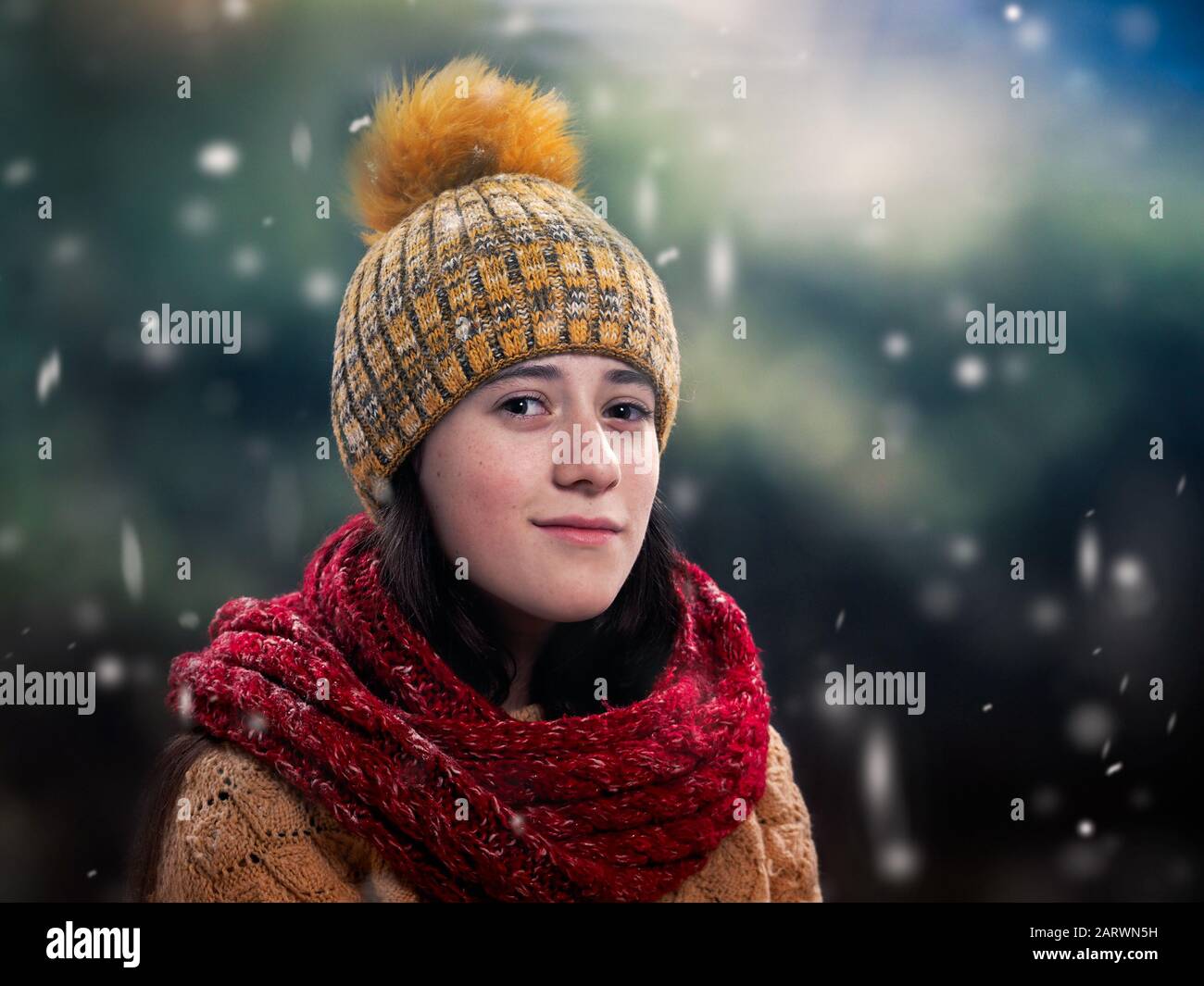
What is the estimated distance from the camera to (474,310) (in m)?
1.52

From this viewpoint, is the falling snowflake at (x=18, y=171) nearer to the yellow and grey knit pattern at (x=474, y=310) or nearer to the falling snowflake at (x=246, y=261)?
the falling snowflake at (x=246, y=261)

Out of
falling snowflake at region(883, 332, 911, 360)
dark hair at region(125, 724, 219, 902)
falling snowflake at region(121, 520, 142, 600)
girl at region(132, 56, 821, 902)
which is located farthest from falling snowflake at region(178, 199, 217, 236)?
falling snowflake at region(883, 332, 911, 360)

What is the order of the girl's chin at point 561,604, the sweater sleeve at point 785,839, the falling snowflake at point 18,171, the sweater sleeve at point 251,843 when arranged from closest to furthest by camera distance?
1. the sweater sleeve at point 251,843
2. the girl's chin at point 561,604
3. the sweater sleeve at point 785,839
4. the falling snowflake at point 18,171

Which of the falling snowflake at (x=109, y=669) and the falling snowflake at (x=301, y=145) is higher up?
the falling snowflake at (x=301, y=145)

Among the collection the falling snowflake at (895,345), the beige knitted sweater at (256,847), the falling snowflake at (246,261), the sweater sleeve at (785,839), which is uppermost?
the falling snowflake at (246,261)

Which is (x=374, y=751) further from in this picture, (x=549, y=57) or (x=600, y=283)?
(x=549, y=57)

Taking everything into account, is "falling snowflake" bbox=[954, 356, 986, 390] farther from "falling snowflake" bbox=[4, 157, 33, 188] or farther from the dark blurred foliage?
"falling snowflake" bbox=[4, 157, 33, 188]

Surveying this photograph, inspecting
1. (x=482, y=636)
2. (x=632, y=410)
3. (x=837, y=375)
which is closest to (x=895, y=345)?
(x=837, y=375)

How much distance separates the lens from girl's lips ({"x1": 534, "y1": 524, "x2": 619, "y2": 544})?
1.49m

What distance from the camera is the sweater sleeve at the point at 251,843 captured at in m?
1.40

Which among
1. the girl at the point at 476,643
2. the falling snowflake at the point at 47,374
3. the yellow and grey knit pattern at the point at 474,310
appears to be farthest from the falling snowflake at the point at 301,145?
the falling snowflake at the point at 47,374

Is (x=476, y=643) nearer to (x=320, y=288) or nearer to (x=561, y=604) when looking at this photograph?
(x=561, y=604)

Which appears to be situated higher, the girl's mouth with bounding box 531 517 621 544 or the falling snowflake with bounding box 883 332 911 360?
the falling snowflake with bounding box 883 332 911 360

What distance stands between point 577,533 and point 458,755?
340mm
